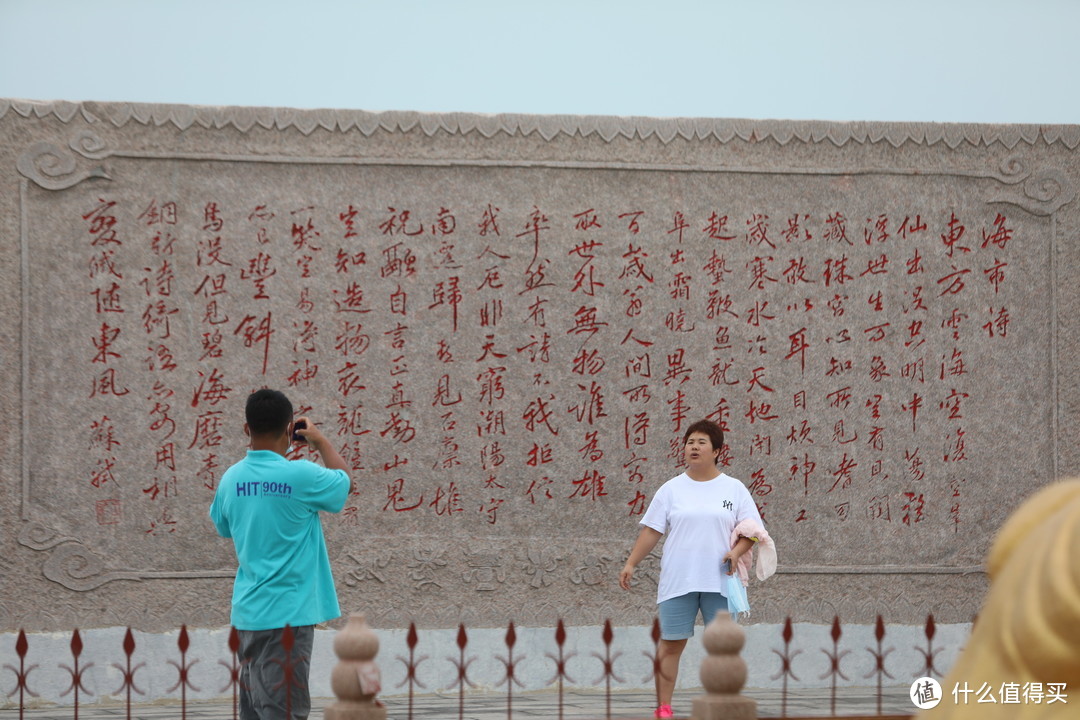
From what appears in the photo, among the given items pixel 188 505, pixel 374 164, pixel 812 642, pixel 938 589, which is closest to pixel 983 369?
pixel 938 589

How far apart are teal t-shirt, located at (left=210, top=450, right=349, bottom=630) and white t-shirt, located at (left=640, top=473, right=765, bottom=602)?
1.58 m

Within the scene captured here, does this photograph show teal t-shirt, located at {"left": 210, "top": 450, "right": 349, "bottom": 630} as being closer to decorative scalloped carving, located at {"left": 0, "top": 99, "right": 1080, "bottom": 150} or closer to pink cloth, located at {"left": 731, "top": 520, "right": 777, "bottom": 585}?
pink cloth, located at {"left": 731, "top": 520, "right": 777, "bottom": 585}

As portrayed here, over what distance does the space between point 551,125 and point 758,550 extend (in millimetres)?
2712

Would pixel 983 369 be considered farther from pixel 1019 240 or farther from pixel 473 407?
pixel 473 407

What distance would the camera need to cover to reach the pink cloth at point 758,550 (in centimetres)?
519

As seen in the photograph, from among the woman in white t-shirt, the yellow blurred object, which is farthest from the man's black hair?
the yellow blurred object

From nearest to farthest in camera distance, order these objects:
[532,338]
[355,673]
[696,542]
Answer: [355,673]
[696,542]
[532,338]

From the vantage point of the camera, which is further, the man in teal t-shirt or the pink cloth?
the pink cloth

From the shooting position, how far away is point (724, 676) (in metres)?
3.28

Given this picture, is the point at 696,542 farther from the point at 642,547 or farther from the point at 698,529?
the point at 642,547

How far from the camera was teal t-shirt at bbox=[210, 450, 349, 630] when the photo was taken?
13.2ft

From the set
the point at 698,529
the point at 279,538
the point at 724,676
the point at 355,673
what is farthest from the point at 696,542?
the point at 355,673

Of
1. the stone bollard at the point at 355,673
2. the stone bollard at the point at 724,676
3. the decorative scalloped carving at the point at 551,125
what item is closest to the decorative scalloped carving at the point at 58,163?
the decorative scalloped carving at the point at 551,125

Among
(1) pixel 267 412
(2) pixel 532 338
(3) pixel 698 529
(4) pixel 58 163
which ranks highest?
(4) pixel 58 163
